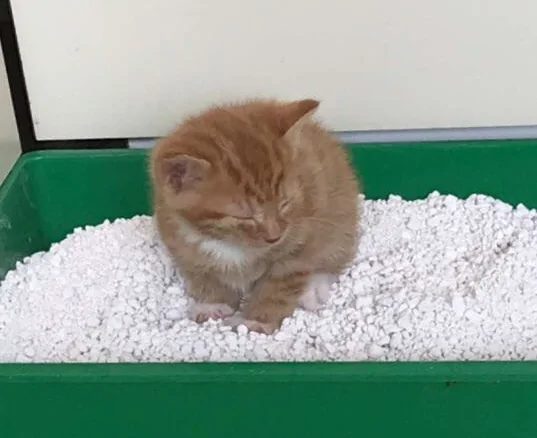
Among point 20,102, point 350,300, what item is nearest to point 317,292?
point 350,300

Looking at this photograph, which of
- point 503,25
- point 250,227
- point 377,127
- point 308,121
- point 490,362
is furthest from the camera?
point 377,127

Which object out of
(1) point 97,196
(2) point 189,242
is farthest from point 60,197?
(2) point 189,242

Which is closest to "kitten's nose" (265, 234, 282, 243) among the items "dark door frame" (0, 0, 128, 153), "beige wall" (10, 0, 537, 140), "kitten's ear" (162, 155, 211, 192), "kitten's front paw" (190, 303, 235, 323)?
"kitten's ear" (162, 155, 211, 192)

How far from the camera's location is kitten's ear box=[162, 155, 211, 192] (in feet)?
3.60

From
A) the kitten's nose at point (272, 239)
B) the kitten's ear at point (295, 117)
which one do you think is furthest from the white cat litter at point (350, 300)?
the kitten's ear at point (295, 117)

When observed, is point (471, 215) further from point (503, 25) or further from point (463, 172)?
point (503, 25)

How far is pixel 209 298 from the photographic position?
4.41ft

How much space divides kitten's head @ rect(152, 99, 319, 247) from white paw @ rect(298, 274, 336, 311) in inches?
6.9

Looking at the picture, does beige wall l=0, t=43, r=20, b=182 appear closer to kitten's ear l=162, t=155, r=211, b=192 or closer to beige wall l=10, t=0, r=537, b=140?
beige wall l=10, t=0, r=537, b=140

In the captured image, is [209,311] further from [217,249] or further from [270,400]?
[270,400]

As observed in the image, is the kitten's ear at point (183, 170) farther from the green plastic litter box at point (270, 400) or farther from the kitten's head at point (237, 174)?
the green plastic litter box at point (270, 400)

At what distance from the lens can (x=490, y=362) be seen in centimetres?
103

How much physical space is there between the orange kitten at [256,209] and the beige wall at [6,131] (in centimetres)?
48

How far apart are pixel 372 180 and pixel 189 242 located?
44 cm
